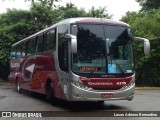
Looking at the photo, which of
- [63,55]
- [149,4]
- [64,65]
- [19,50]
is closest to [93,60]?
[64,65]

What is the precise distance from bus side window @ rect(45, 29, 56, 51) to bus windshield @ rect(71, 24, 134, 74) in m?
1.88

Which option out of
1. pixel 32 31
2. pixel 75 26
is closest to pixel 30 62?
pixel 75 26

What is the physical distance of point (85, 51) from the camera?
12.8 meters

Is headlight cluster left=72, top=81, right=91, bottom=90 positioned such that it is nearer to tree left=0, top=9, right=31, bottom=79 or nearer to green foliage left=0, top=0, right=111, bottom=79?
green foliage left=0, top=0, right=111, bottom=79

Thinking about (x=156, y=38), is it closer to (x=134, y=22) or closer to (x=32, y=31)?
(x=134, y=22)

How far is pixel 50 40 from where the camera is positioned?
50.0 feet

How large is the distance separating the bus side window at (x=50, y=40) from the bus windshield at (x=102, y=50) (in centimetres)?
188

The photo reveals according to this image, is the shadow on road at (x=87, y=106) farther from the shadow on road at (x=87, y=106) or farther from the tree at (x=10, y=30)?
the tree at (x=10, y=30)

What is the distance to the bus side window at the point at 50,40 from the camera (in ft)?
48.1

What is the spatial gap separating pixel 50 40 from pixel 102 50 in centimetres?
316

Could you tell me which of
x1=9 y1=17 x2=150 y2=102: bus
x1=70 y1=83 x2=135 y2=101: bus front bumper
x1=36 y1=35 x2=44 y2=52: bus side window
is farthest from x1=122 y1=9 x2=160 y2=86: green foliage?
x1=70 y1=83 x2=135 y2=101: bus front bumper

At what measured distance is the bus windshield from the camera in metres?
12.6

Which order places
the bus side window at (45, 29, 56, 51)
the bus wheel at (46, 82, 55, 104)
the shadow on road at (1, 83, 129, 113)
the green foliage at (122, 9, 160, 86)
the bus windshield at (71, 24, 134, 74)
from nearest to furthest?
the bus windshield at (71, 24, 134, 74), the shadow on road at (1, 83, 129, 113), the bus side window at (45, 29, 56, 51), the bus wheel at (46, 82, 55, 104), the green foliage at (122, 9, 160, 86)

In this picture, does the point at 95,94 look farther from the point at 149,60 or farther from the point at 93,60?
the point at 149,60
